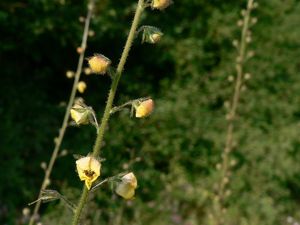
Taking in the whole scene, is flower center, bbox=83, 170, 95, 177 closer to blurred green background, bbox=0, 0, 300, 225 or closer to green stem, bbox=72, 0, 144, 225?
green stem, bbox=72, 0, 144, 225

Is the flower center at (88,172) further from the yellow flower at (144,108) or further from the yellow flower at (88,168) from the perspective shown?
the yellow flower at (144,108)

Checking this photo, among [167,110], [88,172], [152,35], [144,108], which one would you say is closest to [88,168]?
[88,172]

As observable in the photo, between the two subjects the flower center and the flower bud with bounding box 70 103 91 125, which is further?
the flower bud with bounding box 70 103 91 125

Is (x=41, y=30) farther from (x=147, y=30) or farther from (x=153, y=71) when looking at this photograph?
(x=147, y=30)

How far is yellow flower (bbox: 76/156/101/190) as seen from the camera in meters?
1.95

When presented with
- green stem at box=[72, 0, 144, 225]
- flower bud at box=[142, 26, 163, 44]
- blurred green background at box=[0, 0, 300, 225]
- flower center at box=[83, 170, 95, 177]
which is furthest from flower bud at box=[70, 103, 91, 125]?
blurred green background at box=[0, 0, 300, 225]

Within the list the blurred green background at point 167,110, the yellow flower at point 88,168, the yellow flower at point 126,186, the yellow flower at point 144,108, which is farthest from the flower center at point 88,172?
the blurred green background at point 167,110

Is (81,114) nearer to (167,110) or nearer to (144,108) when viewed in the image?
(144,108)

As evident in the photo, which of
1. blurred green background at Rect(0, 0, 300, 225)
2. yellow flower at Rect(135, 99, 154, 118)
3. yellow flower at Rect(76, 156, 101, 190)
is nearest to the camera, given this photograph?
yellow flower at Rect(76, 156, 101, 190)

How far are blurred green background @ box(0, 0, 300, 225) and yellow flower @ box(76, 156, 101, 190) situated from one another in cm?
356

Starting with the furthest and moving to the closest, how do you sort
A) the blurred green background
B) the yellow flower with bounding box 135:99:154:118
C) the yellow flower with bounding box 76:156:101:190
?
the blurred green background < the yellow flower with bounding box 135:99:154:118 < the yellow flower with bounding box 76:156:101:190

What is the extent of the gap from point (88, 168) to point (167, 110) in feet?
14.6

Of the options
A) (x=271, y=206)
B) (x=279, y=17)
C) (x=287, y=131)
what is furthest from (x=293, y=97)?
(x=271, y=206)

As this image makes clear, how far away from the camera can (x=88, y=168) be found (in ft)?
6.42
